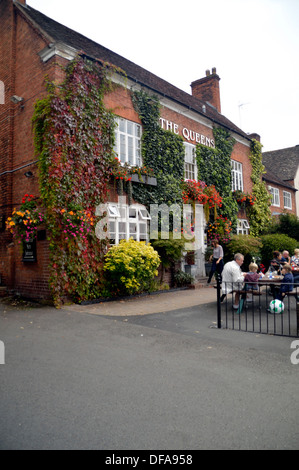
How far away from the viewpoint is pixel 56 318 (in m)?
7.63

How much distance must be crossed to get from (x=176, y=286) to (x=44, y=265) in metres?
5.48

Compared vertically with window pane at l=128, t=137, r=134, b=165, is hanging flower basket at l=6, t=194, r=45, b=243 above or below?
below

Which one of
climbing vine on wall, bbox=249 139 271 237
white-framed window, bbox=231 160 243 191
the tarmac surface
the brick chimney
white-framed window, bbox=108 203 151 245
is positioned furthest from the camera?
the brick chimney

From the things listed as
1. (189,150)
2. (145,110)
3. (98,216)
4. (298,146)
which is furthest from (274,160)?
(98,216)

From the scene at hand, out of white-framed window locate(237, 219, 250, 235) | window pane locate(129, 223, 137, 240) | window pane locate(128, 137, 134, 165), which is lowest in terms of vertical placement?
window pane locate(129, 223, 137, 240)

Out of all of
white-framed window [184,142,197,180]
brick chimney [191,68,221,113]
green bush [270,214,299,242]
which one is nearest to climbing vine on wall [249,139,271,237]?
green bush [270,214,299,242]

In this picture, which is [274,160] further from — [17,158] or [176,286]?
[17,158]

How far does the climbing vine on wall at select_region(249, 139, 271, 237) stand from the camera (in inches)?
752

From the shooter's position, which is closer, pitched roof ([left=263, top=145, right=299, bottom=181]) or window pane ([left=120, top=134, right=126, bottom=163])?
window pane ([left=120, top=134, right=126, bottom=163])

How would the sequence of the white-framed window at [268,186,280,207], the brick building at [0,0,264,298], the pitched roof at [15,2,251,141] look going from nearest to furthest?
the brick building at [0,0,264,298], the pitched roof at [15,2,251,141], the white-framed window at [268,186,280,207]

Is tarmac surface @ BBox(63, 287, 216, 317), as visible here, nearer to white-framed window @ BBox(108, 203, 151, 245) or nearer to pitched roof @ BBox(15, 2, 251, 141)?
white-framed window @ BBox(108, 203, 151, 245)

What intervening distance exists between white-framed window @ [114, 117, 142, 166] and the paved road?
22.3 ft

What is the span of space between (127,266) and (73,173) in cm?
303

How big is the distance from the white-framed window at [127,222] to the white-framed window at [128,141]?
1708 mm
